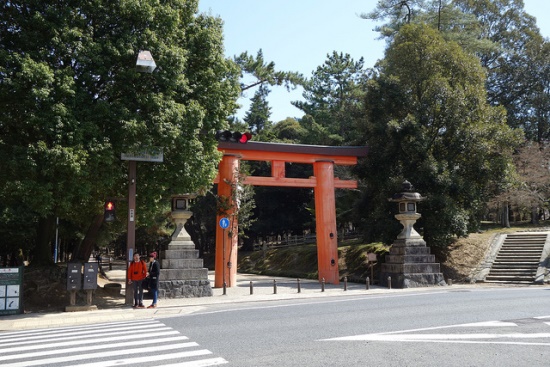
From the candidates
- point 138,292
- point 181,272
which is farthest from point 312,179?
point 138,292

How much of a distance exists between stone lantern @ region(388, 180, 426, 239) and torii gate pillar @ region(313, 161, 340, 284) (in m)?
4.62

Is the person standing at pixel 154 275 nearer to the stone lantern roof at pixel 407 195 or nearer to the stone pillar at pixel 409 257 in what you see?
the stone pillar at pixel 409 257

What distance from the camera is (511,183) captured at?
80.9ft

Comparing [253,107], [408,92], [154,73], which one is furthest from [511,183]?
[253,107]

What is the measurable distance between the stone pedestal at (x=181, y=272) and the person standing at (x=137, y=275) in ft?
7.46

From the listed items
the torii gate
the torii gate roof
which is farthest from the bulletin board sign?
the torii gate roof

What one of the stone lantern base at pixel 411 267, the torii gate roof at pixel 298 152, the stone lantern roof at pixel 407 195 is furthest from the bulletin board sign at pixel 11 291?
the stone lantern roof at pixel 407 195

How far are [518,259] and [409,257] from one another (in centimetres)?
766

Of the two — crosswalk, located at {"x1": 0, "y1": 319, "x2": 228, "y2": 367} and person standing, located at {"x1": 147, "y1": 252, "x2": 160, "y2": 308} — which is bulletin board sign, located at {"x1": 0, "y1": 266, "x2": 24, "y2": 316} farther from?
person standing, located at {"x1": 147, "y1": 252, "x2": 160, "y2": 308}

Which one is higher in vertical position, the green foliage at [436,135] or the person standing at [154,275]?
the green foliage at [436,135]

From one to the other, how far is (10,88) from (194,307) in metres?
8.61

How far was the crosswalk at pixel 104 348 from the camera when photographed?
23.1ft

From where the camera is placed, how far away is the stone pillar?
20.9 m

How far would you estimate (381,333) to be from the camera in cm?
877
